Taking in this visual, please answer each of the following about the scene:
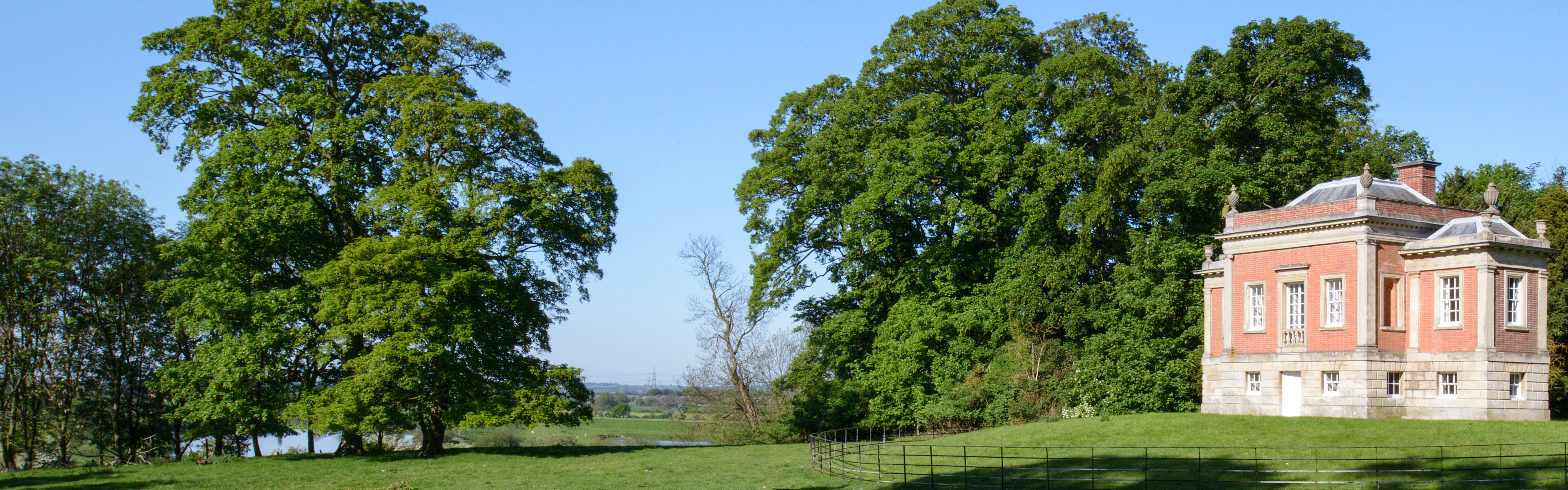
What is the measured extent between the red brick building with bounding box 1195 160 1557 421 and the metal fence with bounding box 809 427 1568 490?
4.79m

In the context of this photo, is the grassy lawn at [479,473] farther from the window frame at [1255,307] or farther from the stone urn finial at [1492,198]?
the stone urn finial at [1492,198]

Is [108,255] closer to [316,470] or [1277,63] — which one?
[316,470]

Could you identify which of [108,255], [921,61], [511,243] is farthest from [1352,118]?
[108,255]

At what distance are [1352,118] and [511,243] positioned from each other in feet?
117

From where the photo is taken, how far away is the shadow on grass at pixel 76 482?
25.2 metres

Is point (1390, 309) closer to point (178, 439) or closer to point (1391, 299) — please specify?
point (1391, 299)

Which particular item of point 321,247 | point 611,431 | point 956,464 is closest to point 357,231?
point 321,247

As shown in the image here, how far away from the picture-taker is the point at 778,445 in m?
39.0

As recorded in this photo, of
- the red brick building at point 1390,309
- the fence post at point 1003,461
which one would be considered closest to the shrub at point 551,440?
the fence post at point 1003,461

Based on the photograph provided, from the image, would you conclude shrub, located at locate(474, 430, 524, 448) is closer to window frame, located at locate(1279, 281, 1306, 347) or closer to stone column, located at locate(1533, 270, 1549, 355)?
window frame, located at locate(1279, 281, 1306, 347)

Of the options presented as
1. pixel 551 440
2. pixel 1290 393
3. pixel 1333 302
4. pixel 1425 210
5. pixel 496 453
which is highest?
pixel 1425 210

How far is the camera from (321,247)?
34.2 m

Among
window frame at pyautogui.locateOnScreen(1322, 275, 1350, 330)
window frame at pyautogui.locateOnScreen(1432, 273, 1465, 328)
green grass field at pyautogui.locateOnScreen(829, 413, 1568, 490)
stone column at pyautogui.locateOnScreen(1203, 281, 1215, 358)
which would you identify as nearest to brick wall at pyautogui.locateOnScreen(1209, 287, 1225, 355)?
stone column at pyautogui.locateOnScreen(1203, 281, 1215, 358)

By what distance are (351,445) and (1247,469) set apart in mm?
25884
